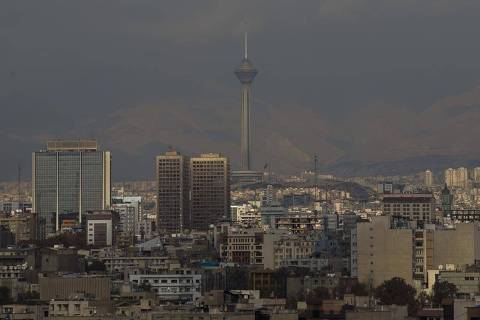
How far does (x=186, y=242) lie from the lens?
130 metres

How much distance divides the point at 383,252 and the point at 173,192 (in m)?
101

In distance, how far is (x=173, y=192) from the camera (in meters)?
186

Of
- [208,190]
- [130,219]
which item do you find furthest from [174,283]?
[208,190]

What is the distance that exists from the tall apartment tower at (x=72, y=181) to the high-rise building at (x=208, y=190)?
22.0 feet

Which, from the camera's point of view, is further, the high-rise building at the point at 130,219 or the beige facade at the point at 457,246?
the high-rise building at the point at 130,219

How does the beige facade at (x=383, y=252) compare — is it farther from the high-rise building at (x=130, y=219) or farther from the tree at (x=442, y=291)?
the high-rise building at (x=130, y=219)

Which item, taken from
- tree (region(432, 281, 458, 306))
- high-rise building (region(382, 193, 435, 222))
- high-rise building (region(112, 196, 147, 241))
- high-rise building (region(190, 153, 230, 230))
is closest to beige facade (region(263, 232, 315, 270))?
tree (region(432, 281, 458, 306))

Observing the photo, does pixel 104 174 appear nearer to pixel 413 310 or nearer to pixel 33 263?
pixel 33 263

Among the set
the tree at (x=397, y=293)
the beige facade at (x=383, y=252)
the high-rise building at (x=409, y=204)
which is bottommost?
the tree at (x=397, y=293)

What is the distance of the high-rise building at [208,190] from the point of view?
178750 millimetres

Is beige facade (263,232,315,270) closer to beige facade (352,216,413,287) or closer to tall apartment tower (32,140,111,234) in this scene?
beige facade (352,216,413,287)

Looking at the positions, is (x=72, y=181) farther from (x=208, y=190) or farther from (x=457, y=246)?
(x=457, y=246)

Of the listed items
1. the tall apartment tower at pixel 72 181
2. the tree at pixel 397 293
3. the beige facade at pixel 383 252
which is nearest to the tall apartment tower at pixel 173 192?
the tall apartment tower at pixel 72 181

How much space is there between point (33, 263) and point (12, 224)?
56.4 metres
